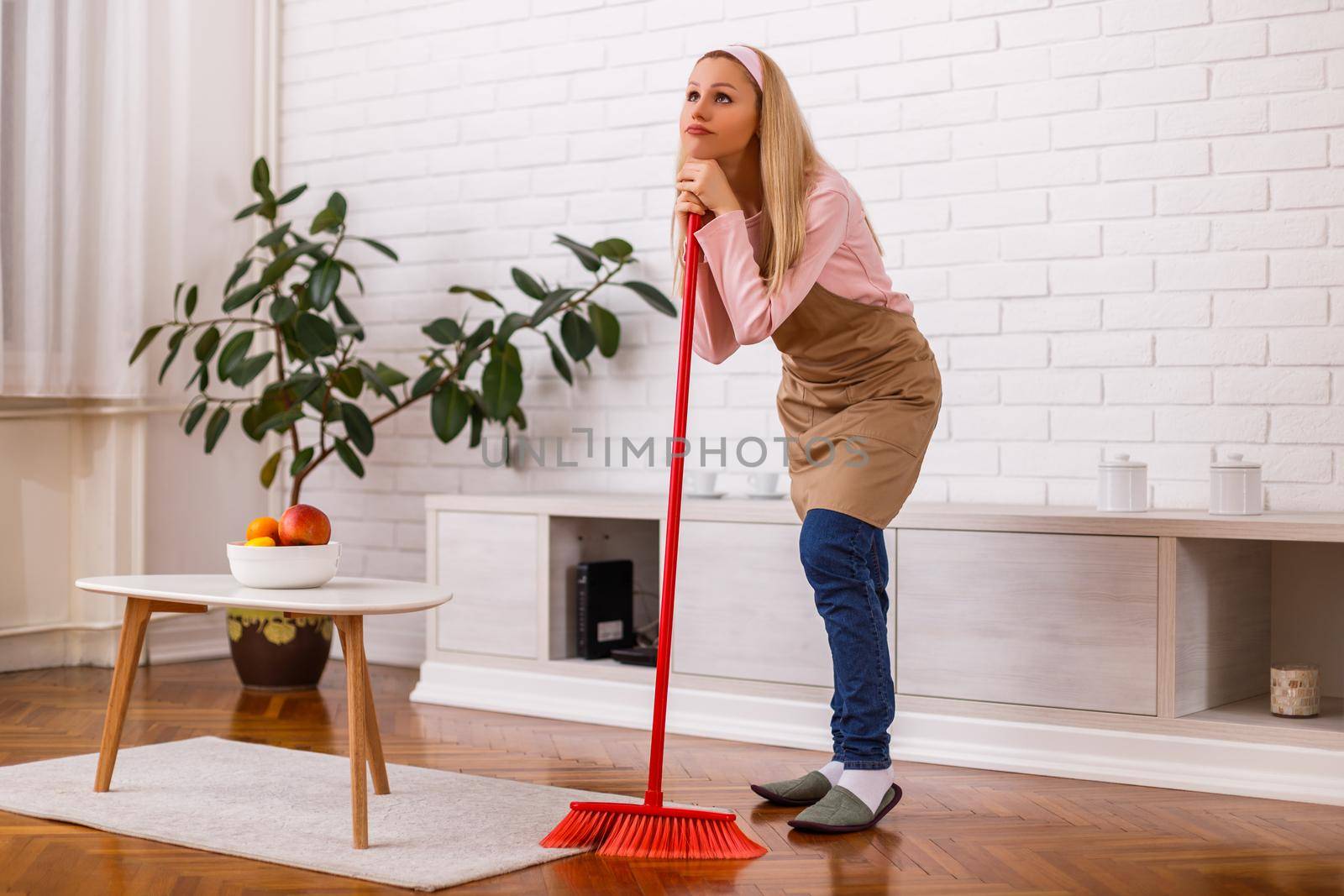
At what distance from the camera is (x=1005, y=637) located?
3088 millimetres

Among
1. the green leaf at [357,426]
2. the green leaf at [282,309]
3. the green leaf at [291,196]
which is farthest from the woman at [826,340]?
the green leaf at [291,196]

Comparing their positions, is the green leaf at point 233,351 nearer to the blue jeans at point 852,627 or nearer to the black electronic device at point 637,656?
the black electronic device at point 637,656

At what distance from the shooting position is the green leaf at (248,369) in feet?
13.4

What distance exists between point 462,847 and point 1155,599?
148 cm

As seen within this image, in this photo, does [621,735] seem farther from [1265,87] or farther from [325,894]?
[1265,87]

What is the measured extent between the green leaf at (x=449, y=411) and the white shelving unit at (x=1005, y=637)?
26 centimetres

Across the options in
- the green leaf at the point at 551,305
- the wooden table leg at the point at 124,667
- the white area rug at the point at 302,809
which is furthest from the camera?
the green leaf at the point at 551,305

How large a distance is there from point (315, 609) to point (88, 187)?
8.28 feet

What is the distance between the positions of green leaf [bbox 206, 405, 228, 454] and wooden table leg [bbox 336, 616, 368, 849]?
2116 mm

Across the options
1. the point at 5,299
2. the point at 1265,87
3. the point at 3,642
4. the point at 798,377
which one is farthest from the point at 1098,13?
the point at 3,642

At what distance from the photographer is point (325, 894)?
2105mm

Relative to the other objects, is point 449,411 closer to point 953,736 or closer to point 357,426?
point 357,426

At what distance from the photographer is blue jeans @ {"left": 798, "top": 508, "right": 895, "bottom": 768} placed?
2.57 metres

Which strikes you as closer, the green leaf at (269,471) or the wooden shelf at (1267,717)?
the wooden shelf at (1267,717)
